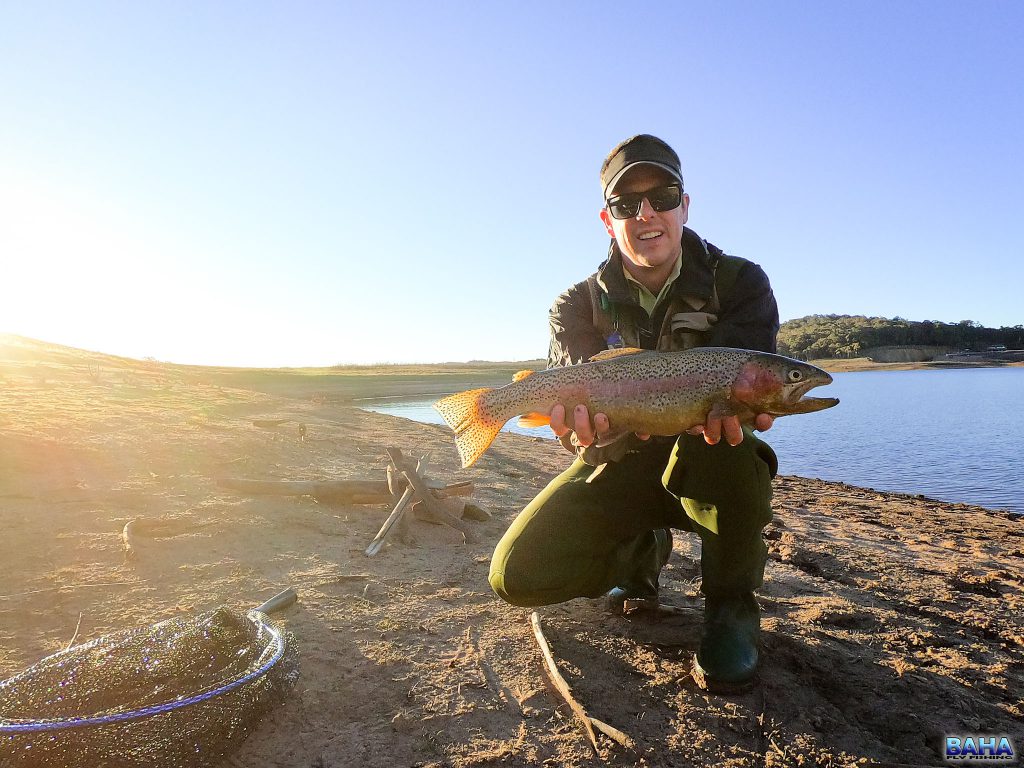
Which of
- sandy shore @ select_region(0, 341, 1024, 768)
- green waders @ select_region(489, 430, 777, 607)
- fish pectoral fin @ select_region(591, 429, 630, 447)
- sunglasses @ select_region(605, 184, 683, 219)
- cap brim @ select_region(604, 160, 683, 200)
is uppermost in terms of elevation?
cap brim @ select_region(604, 160, 683, 200)

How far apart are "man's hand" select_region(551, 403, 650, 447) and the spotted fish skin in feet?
0.15

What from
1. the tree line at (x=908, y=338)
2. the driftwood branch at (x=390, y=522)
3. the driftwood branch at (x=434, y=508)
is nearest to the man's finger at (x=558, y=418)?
the driftwood branch at (x=390, y=522)

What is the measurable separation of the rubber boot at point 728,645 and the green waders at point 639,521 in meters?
0.08

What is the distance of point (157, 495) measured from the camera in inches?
268

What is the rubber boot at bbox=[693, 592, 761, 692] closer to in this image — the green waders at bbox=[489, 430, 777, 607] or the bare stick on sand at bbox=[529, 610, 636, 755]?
the green waders at bbox=[489, 430, 777, 607]

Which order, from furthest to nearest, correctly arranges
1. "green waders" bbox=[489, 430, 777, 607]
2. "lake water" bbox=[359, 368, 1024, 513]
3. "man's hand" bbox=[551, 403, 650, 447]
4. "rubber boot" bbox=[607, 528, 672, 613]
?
"lake water" bbox=[359, 368, 1024, 513] → "rubber boot" bbox=[607, 528, 672, 613] → "man's hand" bbox=[551, 403, 650, 447] → "green waders" bbox=[489, 430, 777, 607]

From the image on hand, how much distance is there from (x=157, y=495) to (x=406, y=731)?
526cm

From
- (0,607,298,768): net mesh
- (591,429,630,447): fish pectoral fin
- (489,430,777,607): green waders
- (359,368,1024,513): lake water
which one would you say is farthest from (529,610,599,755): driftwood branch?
(359,368,1024,513): lake water

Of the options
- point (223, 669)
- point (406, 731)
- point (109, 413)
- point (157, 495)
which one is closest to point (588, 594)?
point (406, 731)

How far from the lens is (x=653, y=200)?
4316 mm

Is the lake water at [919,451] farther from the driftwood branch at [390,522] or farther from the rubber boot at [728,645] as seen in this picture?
the driftwood branch at [390,522]

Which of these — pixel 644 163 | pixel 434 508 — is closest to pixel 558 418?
pixel 644 163

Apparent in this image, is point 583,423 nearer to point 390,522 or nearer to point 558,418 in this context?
point 558,418

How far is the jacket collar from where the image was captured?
4293 mm
